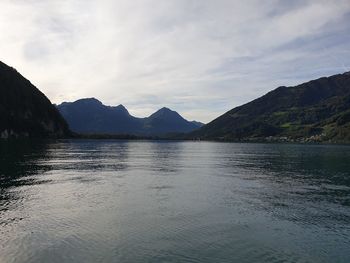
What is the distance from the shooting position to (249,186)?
261 feet

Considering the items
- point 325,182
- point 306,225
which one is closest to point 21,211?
point 306,225

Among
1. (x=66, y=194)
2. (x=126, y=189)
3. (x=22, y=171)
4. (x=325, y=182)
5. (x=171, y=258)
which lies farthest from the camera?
(x=22, y=171)

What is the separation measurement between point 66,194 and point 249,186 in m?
37.2

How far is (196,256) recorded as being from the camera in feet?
113

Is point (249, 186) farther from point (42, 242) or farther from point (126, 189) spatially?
point (42, 242)

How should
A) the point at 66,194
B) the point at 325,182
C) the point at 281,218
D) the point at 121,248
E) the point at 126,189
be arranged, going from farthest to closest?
the point at 325,182 → the point at 126,189 → the point at 66,194 → the point at 281,218 → the point at 121,248

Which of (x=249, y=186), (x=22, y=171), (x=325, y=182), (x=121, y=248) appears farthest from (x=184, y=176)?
(x=121, y=248)

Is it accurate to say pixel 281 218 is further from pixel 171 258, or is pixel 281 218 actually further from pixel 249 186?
pixel 249 186

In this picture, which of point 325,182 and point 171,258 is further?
point 325,182

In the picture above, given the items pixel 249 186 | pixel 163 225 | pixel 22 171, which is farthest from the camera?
pixel 22 171

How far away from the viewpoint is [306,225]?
4681 centimetres

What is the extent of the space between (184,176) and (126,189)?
84.4ft

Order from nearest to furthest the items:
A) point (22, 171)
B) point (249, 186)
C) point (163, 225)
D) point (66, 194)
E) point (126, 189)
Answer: point (163, 225), point (66, 194), point (126, 189), point (249, 186), point (22, 171)

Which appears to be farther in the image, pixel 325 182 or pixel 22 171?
pixel 22 171
